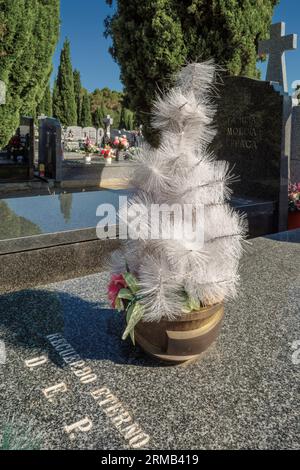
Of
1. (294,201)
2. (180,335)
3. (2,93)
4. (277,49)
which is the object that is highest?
(277,49)

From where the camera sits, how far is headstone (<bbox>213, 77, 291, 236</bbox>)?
18.2ft

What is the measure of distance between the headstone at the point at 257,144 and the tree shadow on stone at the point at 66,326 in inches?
123

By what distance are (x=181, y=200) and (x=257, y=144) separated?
432 centimetres

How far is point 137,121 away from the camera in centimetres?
1129

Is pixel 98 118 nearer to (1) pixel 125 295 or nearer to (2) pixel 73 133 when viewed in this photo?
(2) pixel 73 133

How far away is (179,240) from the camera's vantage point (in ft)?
6.31

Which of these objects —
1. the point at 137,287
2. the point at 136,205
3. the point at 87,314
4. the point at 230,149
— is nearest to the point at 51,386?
the point at 137,287

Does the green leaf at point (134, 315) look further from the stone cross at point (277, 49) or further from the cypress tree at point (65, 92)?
the cypress tree at point (65, 92)

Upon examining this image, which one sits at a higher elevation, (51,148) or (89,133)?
(89,133)

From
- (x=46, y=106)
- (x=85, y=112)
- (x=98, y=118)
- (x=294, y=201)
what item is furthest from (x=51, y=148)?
(x=98, y=118)

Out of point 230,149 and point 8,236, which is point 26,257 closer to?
point 8,236

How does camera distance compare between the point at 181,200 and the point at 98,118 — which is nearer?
the point at 181,200

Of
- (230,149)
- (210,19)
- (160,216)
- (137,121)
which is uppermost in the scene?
(210,19)

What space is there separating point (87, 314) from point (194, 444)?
134 cm
